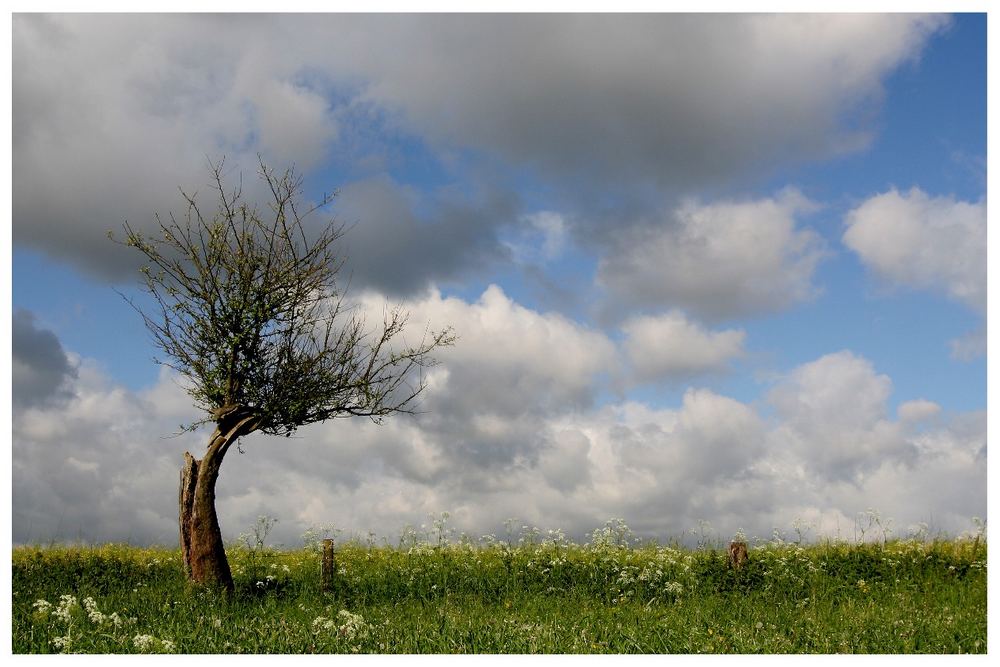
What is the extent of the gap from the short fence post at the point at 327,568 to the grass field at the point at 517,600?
0.86 feet

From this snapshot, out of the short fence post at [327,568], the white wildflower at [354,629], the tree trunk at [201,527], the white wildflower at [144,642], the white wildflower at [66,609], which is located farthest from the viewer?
the short fence post at [327,568]

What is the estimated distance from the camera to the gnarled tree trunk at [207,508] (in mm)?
16750

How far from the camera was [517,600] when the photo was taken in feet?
52.7

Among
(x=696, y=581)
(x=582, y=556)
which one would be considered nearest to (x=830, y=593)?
(x=696, y=581)

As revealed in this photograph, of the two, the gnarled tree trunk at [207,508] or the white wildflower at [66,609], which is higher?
the gnarled tree trunk at [207,508]

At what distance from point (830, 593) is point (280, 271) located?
13.2 metres

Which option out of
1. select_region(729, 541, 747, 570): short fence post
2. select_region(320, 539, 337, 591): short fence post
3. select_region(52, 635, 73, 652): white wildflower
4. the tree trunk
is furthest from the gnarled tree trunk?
Result: select_region(729, 541, 747, 570): short fence post

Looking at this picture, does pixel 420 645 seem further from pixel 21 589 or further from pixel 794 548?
pixel 794 548

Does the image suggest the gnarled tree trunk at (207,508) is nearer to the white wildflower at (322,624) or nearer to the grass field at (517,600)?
the grass field at (517,600)

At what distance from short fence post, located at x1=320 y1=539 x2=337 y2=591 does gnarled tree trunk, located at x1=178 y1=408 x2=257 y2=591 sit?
1.86 m

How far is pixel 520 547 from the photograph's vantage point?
1998cm

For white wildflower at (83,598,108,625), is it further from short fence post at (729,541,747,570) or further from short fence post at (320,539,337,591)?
short fence post at (729,541,747,570)

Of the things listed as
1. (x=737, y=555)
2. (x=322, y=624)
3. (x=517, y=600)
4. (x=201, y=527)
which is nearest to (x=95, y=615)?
(x=322, y=624)

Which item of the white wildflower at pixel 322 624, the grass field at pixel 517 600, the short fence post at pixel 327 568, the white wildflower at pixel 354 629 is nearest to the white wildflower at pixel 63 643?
the grass field at pixel 517 600
